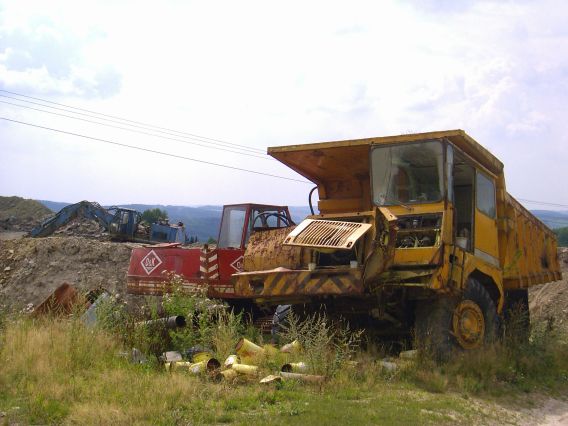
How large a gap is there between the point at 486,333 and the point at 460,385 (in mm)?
1907

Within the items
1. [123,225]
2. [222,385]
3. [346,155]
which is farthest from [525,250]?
[123,225]

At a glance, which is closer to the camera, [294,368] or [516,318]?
[294,368]

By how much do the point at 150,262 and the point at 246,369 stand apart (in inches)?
228

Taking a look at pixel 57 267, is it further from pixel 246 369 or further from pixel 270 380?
pixel 270 380

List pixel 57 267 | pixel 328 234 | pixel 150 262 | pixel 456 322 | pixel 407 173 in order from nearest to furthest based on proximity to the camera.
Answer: pixel 328 234
pixel 456 322
pixel 407 173
pixel 150 262
pixel 57 267

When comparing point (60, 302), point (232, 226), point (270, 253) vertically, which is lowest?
point (60, 302)

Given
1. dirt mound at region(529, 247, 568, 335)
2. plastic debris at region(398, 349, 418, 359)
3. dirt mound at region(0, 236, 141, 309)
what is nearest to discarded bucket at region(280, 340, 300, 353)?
plastic debris at region(398, 349, 418, 359)

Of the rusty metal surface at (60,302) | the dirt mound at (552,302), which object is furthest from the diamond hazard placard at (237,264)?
the dirt mound at (552,302)

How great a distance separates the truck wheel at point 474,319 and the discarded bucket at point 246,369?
109 inches

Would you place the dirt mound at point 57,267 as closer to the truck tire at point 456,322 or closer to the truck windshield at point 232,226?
the truck windshield at point 232,226

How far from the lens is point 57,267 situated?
20547mm

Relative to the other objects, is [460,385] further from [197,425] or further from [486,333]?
[197,425]

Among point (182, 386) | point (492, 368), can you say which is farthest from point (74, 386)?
point (492, 368)

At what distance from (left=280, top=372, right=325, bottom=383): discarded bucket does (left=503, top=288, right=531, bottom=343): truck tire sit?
11.3 ft
